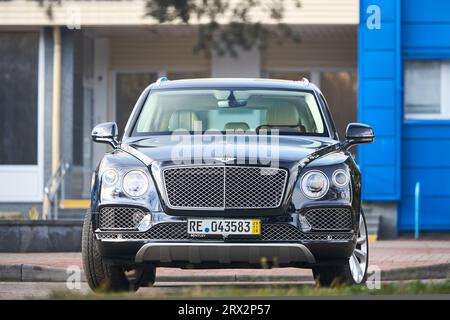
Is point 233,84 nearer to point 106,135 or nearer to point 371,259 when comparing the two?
point 106,135

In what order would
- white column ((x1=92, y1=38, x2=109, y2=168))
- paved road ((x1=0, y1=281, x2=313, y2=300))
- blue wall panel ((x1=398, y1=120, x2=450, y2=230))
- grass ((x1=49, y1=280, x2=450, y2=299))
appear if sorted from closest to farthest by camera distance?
grass ((x1=49, y1=280, x2=450, y2=299)) < paved road ((x1=0, y1=281, x2=313, y2=300)) < blue wall panel ((x1=398, y1=120, x2=450, y2=230)) < white column ((x1=92, y1=38, x2=109, y2=168))

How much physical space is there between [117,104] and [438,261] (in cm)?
1497

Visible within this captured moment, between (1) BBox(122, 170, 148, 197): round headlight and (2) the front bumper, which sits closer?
(2) the front bumper

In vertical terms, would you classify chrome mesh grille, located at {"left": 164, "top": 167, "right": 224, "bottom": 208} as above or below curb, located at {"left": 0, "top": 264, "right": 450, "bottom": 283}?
above

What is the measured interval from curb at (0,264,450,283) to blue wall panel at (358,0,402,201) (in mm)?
9607

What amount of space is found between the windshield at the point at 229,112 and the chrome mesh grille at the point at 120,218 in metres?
1.30

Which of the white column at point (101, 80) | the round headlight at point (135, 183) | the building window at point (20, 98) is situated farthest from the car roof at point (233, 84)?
the white column at point (101, 80)

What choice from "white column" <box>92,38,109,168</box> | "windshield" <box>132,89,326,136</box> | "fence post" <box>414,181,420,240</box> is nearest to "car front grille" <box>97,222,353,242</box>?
"windshield" <box>132,89,326,136</box>

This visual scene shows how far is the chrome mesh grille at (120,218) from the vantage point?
9766 millimetres

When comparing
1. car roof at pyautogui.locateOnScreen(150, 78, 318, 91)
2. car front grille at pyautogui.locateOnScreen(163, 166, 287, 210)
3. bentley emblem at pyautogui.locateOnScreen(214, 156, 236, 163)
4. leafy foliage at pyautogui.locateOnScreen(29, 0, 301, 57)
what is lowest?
car front grille at pyautogui.locateOnScreen(163, 166, 287, 210)

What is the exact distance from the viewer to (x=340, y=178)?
9922 mm

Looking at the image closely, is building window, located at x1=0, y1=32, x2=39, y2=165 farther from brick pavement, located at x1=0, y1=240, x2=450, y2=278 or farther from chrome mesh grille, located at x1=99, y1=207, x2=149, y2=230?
chrome mesh grille, located at x1=99, y1=207, x2=149, y2=230

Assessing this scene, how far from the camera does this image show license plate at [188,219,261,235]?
31.7 ft
